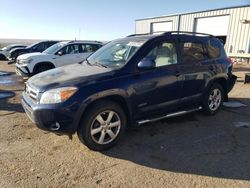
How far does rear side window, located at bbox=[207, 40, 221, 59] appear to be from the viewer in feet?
18.5

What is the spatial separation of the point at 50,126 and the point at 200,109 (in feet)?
11.1

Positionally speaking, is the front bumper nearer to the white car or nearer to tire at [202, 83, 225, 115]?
tire at [202, 83, 225, 115]

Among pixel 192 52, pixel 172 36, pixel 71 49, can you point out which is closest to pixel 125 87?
pixel 172 36

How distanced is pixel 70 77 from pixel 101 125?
91cm

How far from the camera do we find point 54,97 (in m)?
3.65

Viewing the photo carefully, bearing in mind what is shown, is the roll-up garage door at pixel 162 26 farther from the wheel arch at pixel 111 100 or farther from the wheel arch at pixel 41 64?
the wheel arch at pixel 111 100

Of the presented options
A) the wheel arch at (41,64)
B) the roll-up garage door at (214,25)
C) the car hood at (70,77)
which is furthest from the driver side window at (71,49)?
the roll-up garage door at (214,25)

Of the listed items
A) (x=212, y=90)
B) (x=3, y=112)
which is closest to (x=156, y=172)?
(x=212, y=90)

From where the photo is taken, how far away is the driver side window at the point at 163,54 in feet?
14.9

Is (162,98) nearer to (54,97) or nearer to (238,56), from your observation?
(54,97)

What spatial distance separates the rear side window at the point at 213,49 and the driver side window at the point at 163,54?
1.22m

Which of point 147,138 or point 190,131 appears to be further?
point 190,131

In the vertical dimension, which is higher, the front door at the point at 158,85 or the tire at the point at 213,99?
the front door at the point at 158,85

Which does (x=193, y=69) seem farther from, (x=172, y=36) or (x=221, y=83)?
(x=221, y=83)
